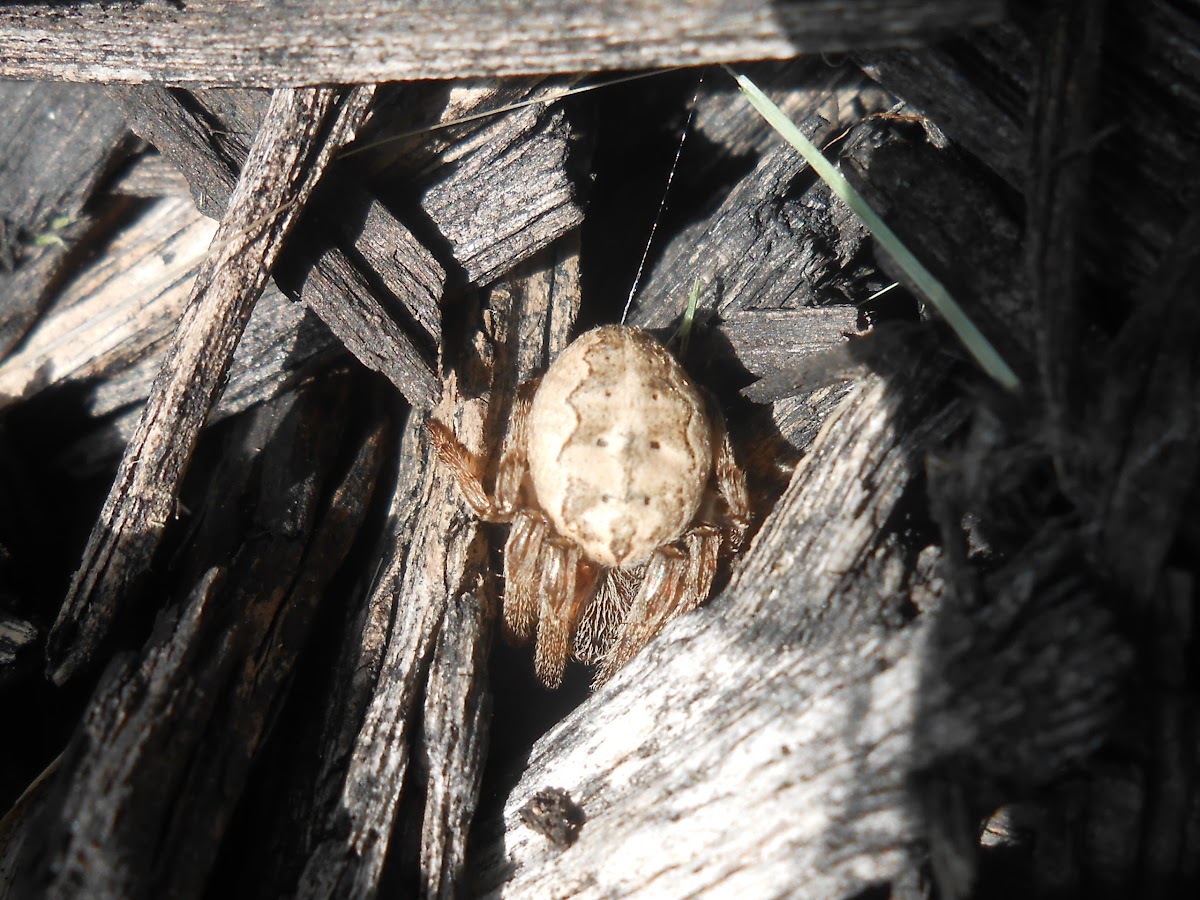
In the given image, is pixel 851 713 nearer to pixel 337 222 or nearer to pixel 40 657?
pixel 337 222

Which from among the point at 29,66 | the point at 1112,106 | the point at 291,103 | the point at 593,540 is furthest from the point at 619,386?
the point at 29,66

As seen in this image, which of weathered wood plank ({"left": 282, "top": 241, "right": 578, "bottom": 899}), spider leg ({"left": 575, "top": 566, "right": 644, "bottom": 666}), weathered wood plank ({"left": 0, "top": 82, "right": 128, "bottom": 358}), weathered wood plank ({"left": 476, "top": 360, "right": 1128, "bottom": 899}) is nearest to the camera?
weathered wood plank ({"left": 476, "top": 360, "right": 1128, "bottom": 899})

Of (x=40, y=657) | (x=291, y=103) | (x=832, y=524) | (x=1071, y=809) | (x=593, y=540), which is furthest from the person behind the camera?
(x=593, y=540)

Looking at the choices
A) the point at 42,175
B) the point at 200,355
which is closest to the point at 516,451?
the point at 200,355

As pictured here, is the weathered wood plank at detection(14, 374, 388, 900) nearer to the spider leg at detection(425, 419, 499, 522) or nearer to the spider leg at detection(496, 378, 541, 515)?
the spider leg at detection(425, 419, 499, 522)

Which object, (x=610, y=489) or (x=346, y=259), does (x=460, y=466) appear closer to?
(x=610, y=489)

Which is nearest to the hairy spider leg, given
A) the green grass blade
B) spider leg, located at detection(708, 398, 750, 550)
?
spider leg, located at detection(708, 398, 750, 550)

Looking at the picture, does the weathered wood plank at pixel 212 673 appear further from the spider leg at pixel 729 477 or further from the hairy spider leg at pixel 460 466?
the spider leg at pixel 729 477
